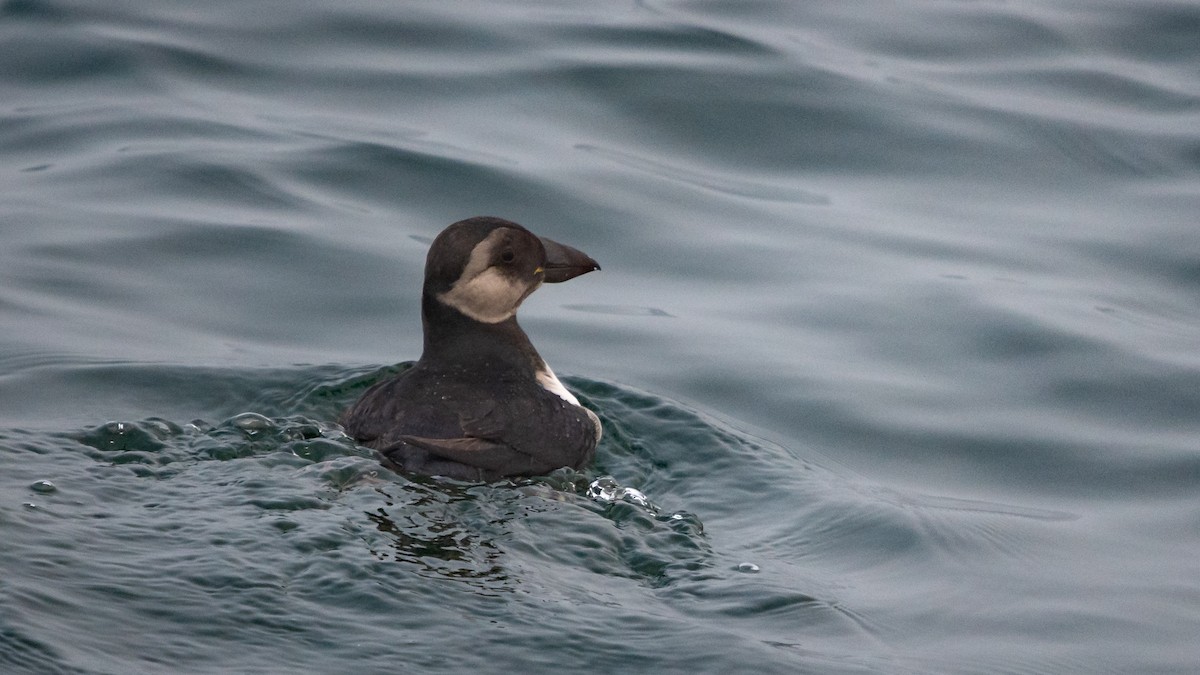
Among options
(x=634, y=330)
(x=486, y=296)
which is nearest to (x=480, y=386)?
(x=486, y=296)

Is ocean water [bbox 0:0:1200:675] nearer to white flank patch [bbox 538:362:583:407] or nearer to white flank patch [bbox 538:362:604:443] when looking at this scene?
white flank patch [bbox 538:362:604:443]

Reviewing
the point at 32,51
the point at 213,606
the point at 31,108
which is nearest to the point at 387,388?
the point at 213,606

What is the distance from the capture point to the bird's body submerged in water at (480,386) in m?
6.86

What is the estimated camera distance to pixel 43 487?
6.52 m

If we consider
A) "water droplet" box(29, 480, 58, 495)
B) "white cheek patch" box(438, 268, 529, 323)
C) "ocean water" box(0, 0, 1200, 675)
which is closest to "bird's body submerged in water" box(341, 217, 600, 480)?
"white cheek patch" box(438, 268, 529, 323)

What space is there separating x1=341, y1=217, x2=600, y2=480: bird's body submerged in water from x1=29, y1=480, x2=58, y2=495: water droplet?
128 centimetres

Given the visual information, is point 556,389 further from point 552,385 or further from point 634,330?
point 634,330

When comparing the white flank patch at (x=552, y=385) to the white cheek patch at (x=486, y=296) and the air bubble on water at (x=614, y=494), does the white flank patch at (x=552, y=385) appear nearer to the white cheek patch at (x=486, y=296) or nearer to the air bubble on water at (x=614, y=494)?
the white cheek patch at (x=486, y=296)

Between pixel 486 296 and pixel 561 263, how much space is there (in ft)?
1.49

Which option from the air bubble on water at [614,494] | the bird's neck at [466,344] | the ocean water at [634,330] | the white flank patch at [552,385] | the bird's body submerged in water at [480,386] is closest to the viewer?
the ocean water at [634,330]

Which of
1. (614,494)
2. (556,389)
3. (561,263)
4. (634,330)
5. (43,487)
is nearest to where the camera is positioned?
(43,487)

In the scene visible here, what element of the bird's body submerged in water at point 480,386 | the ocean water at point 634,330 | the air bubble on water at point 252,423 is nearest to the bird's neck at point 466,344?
the bird's body submerged in water at point 480,386

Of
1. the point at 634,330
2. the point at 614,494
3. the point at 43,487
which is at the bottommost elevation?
the point at 43,487

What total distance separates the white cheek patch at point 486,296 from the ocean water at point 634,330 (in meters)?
0.84
